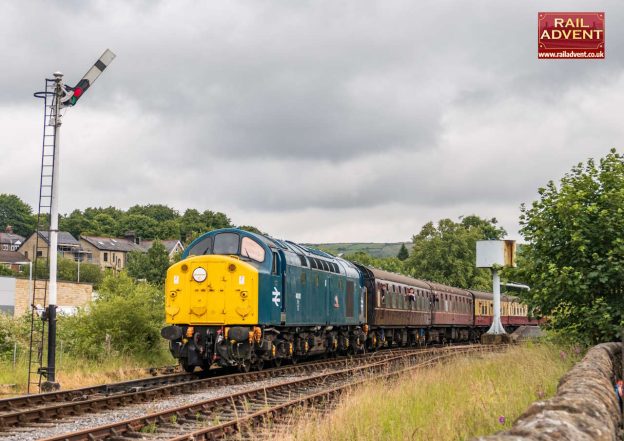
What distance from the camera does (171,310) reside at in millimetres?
20359

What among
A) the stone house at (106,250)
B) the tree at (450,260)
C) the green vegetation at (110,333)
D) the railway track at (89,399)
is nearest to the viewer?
the railway track at (89,399)

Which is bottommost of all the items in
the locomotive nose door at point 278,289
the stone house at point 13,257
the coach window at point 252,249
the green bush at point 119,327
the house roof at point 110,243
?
the green bush at point 119,327

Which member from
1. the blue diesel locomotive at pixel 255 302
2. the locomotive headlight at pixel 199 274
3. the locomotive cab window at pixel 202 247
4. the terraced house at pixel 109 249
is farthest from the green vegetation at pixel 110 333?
the terraced house at pixel 109 249

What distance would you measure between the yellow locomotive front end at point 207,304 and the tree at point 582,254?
7557 mm

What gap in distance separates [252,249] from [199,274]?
161 cm

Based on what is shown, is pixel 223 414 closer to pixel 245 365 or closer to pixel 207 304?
pixel 207 304

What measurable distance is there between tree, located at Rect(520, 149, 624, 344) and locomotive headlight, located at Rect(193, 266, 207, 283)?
866cm

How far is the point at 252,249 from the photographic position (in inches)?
819

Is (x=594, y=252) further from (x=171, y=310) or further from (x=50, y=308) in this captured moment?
(x=50, y=308)

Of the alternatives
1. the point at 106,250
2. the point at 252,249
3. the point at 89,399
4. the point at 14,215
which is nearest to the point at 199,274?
the point at 252,249

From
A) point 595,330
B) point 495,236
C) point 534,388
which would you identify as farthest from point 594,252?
point 495,236

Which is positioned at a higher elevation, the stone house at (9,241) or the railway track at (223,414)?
the stone house at (9,241)

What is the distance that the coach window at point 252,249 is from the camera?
20688 millimetres

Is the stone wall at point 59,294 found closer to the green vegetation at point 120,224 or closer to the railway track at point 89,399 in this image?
the railway track at point 89,399
